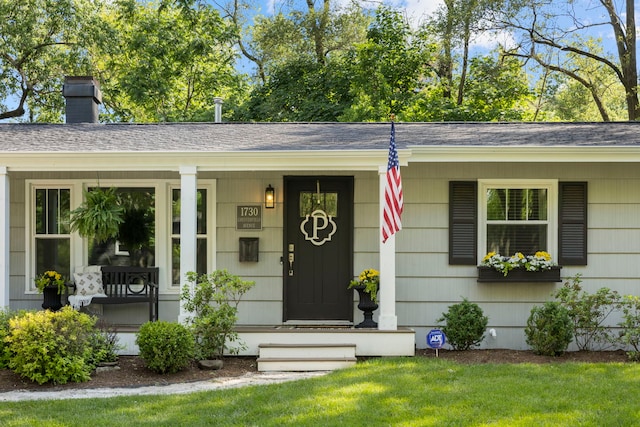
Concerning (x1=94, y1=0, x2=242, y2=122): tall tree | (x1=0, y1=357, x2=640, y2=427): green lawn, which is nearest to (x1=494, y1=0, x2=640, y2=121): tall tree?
(x1=94, y1=0, x2=242, y2=122): tall tree

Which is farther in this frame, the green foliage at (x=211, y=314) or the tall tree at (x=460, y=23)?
the tall tree at (x=460, y=23)

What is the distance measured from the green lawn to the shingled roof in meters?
2.80

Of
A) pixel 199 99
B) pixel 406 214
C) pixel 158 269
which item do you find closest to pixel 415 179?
pixel 406 214

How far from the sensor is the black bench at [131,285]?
8.75 m

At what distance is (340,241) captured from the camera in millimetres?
9133

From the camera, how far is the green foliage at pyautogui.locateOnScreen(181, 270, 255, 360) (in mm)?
7473

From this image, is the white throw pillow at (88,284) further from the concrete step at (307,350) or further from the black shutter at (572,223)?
the black shutter at (572,223)

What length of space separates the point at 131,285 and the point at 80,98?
11.9ft

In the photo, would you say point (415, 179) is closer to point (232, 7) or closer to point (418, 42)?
point (418, 42)

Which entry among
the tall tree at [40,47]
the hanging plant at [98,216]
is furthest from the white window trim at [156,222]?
the tall tree at [40,47]

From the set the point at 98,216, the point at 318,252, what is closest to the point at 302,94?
the point at 318,252

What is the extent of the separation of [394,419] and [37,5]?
61.2 ft

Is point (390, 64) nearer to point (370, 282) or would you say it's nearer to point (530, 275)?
point (530, 275)

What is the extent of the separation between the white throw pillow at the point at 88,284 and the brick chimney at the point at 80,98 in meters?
3.18
